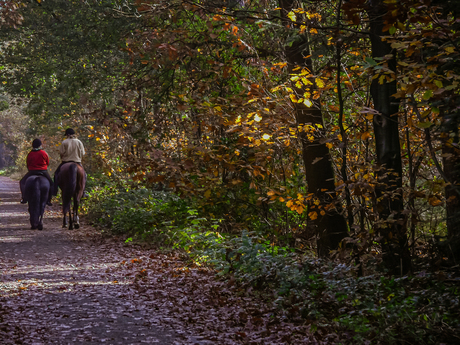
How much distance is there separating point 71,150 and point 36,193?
4.98 ft

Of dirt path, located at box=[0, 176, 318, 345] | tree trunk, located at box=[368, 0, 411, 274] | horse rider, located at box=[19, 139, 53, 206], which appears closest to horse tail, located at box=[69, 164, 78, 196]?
horse rider, located at box=[19, 139, 53, 206]

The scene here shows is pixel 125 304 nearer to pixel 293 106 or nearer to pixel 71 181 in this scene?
pixel 293 106

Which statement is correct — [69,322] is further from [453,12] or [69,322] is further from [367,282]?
[453,12]

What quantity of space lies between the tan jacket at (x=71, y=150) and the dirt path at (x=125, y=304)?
3.71 meters

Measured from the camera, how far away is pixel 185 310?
6527mm

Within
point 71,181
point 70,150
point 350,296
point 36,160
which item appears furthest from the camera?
point 36,160

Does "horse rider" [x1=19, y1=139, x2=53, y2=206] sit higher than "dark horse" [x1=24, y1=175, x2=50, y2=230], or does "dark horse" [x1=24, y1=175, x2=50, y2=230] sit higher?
"horse rider" [x1=19, y1=139, x2=53, y2=206]

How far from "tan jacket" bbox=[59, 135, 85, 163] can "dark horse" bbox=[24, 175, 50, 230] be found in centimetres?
90

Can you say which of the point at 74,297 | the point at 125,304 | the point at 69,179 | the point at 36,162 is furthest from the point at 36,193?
the point at 125,304

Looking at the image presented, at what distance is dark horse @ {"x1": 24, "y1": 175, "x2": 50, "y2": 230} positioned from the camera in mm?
13875

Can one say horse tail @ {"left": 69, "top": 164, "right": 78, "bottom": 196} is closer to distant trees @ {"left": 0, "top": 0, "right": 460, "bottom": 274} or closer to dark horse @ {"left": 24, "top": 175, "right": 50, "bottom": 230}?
dark horse @ {"left": 24, "top": 175, "right": 50, "bottom": 230}

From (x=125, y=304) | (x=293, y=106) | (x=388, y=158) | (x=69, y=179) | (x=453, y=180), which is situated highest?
(x=293, y=106)

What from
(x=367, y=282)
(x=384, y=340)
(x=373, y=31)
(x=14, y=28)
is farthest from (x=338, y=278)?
(x=14, y=28)

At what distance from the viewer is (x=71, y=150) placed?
1388cm
